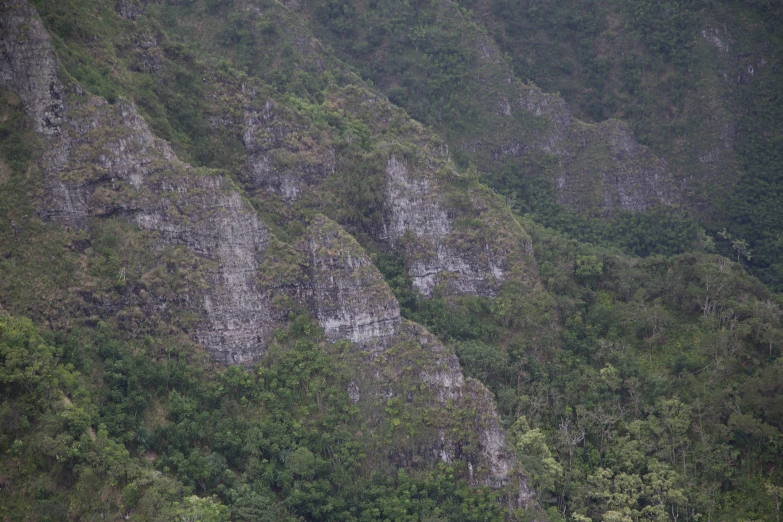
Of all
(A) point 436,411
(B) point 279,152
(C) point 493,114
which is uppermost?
(C) point 493,114

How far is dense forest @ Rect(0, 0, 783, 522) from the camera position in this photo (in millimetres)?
49875

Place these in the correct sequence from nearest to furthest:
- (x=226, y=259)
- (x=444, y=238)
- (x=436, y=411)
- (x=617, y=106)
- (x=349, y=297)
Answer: (x=436, y=411)
(x=226, y=259)
(x=349, y=297)
(x=444, y=238)
(x=617, y=106)

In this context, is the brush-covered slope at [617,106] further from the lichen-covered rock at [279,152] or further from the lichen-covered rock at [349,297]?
the lichen-covered rock at [349,297]

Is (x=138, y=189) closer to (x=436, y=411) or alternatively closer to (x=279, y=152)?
(x=279, y=152)

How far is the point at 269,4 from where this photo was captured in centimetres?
7456

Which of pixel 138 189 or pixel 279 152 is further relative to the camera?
pixel 279 152

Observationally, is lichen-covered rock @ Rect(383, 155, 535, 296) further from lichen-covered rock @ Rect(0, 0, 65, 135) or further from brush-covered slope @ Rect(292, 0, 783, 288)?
lichen-covered rock @ Rect(0, 0, 65, 135)

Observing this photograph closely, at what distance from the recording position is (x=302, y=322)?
2205 inches

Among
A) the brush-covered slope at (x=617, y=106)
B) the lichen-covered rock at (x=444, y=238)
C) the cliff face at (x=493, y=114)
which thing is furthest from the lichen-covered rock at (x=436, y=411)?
the cliff face at (x=493, y=114)

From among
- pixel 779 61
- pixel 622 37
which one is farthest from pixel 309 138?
pixel 779 61

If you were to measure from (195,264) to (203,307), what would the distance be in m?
2.57

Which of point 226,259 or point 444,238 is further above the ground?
point 444,238

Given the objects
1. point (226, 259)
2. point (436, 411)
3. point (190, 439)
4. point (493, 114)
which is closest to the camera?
point (190, 439)

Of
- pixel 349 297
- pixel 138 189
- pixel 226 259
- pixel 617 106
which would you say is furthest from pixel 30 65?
pixel 617 106
